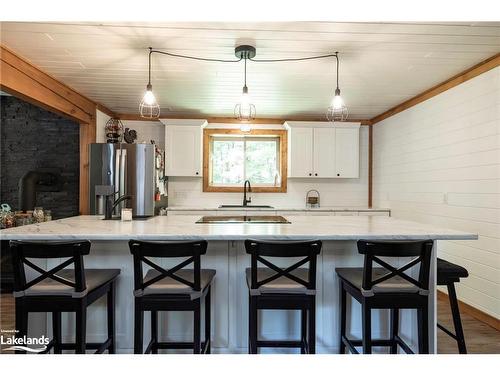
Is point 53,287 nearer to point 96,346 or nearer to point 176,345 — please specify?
point 96,346

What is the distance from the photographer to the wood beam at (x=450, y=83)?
2.66 metres

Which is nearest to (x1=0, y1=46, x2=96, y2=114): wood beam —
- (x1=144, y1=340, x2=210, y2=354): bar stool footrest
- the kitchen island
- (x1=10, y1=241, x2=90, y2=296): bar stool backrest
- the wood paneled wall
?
the wood paneled wall

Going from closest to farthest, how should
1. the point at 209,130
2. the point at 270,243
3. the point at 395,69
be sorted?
the point at 270,243
the point at 395,69
the point at 209,130

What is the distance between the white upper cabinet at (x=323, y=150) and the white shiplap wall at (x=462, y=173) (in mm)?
747

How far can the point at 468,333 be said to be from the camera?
254cm

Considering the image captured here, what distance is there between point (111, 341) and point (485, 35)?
354 cm

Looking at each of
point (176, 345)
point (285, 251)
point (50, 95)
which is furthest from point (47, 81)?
point (285, 251)

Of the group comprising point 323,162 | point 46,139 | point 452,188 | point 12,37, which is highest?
point 12,37

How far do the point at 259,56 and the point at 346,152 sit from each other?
2.70 m

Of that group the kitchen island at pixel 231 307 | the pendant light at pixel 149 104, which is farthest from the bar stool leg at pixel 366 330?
the pendant light at pixel 149 104

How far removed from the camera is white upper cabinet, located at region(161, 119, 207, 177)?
4609 millimetres

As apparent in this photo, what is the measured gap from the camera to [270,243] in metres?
1.55
